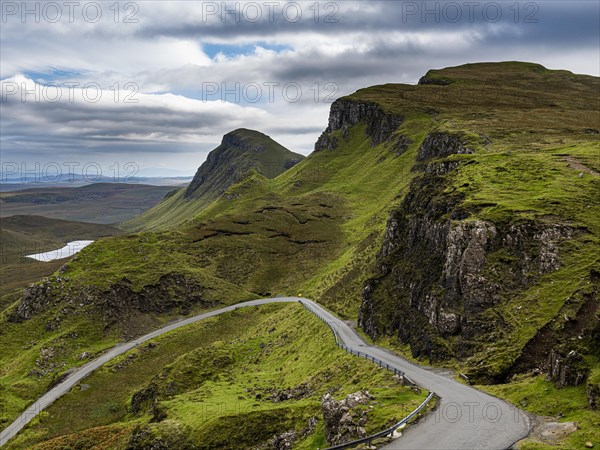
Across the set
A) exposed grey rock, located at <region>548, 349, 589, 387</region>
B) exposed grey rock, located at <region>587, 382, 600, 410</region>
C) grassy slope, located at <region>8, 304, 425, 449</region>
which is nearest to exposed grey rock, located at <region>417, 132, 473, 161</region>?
grassy slope, located at <region>8, 304, 425, 449</region>

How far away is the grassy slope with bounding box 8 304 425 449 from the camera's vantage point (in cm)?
4172

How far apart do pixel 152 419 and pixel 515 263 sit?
145ft

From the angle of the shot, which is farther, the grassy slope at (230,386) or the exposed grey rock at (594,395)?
the grassy slope at (230,386)

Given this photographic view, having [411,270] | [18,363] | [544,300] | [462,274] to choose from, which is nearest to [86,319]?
[18,363]

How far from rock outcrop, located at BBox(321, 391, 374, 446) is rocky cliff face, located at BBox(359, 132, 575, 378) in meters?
16.1

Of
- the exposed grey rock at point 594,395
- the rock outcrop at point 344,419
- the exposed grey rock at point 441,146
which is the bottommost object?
the rock outcrop at point 344,419

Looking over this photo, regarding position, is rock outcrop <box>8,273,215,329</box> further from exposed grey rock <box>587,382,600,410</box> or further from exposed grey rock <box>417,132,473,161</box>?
exposed grey rock <box>587,382,600,410</box>

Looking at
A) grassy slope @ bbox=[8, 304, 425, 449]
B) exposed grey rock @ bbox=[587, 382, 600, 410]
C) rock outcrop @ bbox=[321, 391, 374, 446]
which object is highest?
exposed grey rock @ bbox=[587, 382, 600, 410]

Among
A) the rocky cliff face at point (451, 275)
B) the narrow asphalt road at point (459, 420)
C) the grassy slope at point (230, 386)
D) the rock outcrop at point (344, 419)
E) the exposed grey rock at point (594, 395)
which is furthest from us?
A: the rocky cliff face at point (451, 275)

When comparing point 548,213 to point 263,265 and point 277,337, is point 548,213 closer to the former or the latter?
point 277,337

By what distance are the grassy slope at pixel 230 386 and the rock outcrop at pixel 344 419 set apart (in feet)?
2.75

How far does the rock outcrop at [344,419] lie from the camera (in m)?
31.0

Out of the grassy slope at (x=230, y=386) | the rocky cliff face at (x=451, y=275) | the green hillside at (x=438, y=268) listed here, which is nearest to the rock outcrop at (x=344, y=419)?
the grassy slope at (x=230, y=386)

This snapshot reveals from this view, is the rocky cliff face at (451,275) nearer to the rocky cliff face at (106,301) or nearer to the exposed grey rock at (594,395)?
the exposed grey rock at (594,395)
